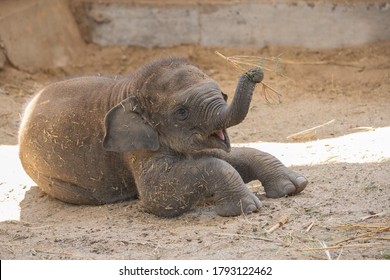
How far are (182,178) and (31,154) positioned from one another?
1.66 metres

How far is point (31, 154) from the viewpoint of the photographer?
8.88 m

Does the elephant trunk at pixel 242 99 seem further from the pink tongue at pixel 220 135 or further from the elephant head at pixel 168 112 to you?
the pink tongue at pixel 220 135

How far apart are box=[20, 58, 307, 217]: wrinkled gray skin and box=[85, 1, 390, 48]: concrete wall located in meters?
4.73

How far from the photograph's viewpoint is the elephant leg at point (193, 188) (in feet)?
25.6

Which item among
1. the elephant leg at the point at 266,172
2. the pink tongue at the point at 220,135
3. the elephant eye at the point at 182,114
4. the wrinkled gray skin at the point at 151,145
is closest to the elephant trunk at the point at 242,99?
the wrinkled gray skin at the point at 151,145

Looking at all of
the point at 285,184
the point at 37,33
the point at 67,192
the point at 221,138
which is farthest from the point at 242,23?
the point at 221,138

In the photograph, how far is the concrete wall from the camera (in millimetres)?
12945

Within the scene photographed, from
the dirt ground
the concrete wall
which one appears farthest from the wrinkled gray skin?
the concrete wall

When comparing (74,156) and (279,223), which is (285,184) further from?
(74,156)

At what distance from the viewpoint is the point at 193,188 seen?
A: 310 inches

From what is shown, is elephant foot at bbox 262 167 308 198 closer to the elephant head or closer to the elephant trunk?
the elephant head
